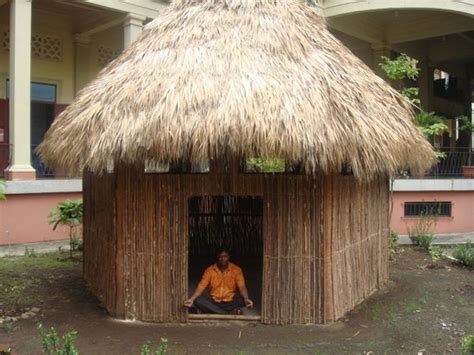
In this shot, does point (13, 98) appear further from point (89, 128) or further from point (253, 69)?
point (253, 69)

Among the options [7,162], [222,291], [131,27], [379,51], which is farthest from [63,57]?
[222,291]

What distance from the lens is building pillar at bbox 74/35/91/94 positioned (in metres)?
14.7

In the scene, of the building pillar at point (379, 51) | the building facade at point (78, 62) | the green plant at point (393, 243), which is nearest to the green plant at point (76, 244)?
the building facade at point (78, 62)

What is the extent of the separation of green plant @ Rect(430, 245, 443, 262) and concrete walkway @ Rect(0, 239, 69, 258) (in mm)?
7245

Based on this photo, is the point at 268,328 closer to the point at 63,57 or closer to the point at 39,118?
the point at 39,118

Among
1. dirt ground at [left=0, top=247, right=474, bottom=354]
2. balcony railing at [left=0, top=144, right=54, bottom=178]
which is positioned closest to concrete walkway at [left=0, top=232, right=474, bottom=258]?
balcony railing at [left=0, top=144, right=54, bottom=178]

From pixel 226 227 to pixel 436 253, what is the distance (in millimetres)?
4120

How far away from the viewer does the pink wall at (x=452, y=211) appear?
42.0ft

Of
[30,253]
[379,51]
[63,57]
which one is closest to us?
[30,253]

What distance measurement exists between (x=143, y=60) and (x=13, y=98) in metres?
5.56

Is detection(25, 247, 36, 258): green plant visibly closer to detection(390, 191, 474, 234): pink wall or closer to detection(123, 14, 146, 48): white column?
detection(123, 14, 146, 48): white column

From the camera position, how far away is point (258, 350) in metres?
5.36

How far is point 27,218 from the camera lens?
11289 millimetres

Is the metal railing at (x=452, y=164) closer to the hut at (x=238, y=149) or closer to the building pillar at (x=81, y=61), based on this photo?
the hut at (x=238, y=149)
